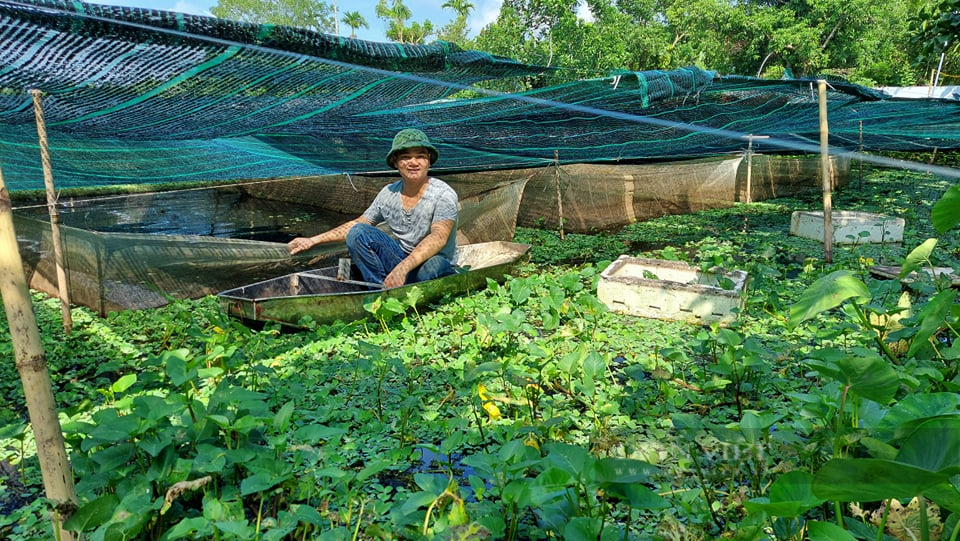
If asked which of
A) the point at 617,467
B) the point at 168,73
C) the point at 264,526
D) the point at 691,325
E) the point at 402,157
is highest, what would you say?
the point at 168,73

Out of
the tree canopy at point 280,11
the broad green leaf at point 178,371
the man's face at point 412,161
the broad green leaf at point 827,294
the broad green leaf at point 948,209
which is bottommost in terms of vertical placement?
the broad green leaf at point 178,371

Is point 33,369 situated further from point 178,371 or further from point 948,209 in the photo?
point 948,209

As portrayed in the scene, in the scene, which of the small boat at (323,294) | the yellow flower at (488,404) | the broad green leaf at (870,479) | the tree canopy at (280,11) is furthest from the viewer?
the tree canopy at (280,11)

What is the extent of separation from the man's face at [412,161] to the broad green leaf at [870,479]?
322 centimetres

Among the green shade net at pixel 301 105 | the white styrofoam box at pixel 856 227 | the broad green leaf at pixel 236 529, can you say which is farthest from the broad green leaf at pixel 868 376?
the white styrofoam box at pixel 856 227

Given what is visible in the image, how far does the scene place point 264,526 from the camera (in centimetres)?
155

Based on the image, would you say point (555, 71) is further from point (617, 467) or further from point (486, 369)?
point (617, 467)

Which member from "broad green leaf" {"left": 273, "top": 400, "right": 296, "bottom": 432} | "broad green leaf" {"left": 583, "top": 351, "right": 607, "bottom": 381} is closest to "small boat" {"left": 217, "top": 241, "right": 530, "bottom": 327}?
"broad green leaf" {"left": 583, "top": 351, "right": 607, "bottom": 381}

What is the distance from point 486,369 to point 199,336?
1499 mm

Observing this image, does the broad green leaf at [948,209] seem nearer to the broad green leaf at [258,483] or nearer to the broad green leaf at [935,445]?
the broad green leaf at [935,445]

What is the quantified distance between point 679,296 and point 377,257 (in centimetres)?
202

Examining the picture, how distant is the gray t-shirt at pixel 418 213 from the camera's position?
400 cm

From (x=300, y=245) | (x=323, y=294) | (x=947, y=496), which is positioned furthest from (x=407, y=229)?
(x=947, y=496)

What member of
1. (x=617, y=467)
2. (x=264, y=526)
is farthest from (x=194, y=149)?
(x=617, y=467)
